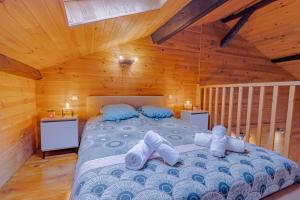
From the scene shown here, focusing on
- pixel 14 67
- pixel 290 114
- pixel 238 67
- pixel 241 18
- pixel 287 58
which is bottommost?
pixel 290 114

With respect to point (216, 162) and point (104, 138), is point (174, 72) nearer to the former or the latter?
point (104, 138)

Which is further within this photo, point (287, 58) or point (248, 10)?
point (287, 58)

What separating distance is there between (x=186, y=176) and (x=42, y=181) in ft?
5.76

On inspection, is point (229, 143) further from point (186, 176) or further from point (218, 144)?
point (186, 176)

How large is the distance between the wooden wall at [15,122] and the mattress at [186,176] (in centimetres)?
115

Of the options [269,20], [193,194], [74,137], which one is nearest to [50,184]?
[74,137]

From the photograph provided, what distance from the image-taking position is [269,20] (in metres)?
3.30

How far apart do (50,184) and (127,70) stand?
211 centimetres

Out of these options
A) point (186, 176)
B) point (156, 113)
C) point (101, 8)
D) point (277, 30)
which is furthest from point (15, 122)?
point (277, 30)

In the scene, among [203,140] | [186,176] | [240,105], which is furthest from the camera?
[240,105]

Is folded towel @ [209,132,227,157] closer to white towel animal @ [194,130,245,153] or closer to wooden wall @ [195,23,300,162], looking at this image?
white towel animal @ [194,130,245,153]

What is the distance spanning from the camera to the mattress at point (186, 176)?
83 centimetres

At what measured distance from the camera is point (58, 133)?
7.92ft

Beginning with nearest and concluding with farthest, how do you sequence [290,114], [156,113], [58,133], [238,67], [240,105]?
[290,114] < [240,105] < [58,133] < [156,113] < [238,67]
